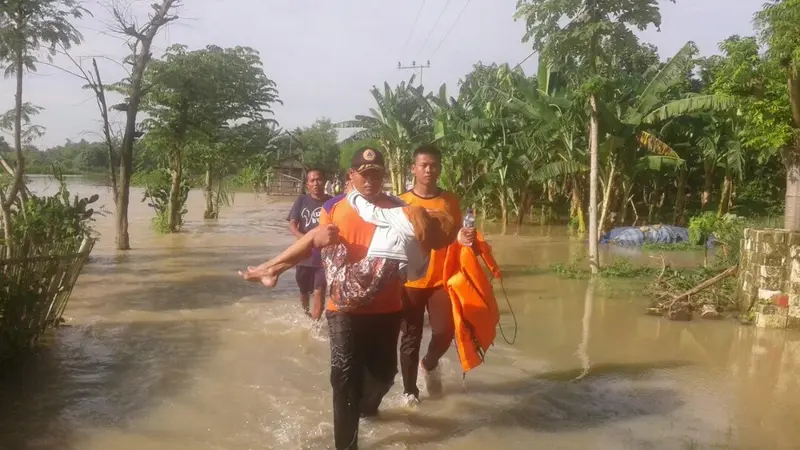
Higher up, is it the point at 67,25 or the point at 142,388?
the point at 67,25

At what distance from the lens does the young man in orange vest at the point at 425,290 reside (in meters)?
4.49

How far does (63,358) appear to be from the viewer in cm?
553

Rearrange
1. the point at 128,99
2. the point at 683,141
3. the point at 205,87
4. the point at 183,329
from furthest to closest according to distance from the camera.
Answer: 1. the point at 683,141
2. the point at 205,87
3. the point at 128,99
4. the point at 183,329

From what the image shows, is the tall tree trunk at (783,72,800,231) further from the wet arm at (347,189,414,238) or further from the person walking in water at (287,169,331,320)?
the wet arm at (347,189,414,238)

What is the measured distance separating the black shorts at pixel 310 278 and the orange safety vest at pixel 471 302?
2141 mm

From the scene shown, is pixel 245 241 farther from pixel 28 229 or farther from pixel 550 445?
pixel 550 445

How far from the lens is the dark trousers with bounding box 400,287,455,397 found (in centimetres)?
453

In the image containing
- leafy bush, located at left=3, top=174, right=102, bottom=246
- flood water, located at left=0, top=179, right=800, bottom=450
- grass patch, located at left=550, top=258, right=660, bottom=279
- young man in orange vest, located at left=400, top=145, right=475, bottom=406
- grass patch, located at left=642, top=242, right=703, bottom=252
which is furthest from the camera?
grass patch, located at left=642, top=242, right=703, bottom=252

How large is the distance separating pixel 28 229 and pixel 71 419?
3.91 meters

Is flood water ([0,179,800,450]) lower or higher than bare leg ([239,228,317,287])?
lower

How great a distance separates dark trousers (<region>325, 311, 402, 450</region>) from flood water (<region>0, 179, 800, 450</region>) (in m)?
0.43

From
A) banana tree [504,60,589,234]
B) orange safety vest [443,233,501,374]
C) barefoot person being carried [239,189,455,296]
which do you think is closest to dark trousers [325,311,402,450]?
barefoot person being carried [239,189,455,296]

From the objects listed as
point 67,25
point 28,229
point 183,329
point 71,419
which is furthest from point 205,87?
point 71,419

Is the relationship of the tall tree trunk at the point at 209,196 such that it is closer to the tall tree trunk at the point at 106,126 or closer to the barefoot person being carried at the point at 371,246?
the tall tree trunk at the point at 106,126
